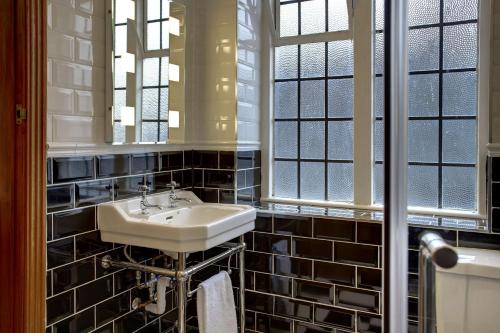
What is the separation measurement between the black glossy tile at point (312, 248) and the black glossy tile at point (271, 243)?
0.15ft

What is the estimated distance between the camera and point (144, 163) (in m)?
2.16

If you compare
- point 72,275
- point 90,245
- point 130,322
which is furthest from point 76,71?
point 130,322

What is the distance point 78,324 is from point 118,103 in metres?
0.97

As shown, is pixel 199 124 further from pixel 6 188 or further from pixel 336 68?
pixel 6 188

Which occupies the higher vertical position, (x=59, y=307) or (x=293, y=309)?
(x=59, y=307)

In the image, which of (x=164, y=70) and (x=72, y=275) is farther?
(x=164, y=70)

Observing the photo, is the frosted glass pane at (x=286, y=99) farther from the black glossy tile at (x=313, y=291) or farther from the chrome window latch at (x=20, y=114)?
the chrome window latch at (x=20, y=114)

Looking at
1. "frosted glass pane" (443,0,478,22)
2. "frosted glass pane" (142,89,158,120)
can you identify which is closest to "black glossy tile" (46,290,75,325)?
"frosted glass pane" (142,89,158,120)

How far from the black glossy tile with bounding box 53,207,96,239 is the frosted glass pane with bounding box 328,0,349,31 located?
1.66m

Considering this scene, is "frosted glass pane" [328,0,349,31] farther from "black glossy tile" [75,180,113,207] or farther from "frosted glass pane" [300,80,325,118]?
"black glossy tile" [75,180,113,207]

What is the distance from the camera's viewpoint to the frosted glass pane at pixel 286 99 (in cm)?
263

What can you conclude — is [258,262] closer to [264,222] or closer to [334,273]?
[264,222]

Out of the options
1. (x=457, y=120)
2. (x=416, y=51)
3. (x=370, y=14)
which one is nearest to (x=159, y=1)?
(x=370, y=14)

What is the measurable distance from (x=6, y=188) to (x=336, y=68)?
5.86 ft
